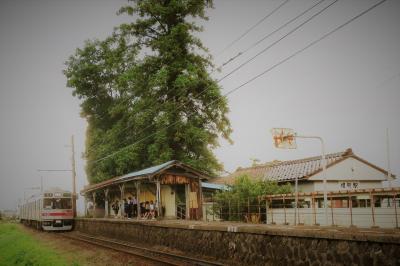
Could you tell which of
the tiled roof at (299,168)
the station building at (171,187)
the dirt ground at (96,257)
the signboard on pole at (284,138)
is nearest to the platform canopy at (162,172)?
the station building at (171,187)

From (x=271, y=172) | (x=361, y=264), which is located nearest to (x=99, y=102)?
(x=271, y=172)

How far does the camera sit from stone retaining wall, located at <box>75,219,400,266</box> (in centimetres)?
805

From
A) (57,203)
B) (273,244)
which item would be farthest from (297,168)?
(57,203)

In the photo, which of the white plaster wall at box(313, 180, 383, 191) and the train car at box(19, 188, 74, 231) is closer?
the white plaster wall at box(313, 180, 383, 191)

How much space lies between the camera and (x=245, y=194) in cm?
2153

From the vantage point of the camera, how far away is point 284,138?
18.0 m

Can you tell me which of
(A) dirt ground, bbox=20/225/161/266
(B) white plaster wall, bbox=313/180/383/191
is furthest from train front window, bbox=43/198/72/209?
(B) white plaster wall, bbox=313/180/383/191

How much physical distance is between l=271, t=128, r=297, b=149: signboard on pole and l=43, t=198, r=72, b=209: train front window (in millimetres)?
21847

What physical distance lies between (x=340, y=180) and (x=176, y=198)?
1233cm

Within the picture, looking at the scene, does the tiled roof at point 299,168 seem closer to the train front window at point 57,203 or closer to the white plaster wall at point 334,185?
the white plaster wall at point 334,185

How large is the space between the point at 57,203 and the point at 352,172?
24.7 meters

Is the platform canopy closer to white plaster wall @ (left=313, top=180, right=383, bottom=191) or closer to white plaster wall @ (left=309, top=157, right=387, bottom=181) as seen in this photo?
white plaster wall @ (left=313, top=180, right=383, bottom=191)

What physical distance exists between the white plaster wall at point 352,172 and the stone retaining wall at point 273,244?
1320 centimetres

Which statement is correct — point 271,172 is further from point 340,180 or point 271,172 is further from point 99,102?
point 99,102
